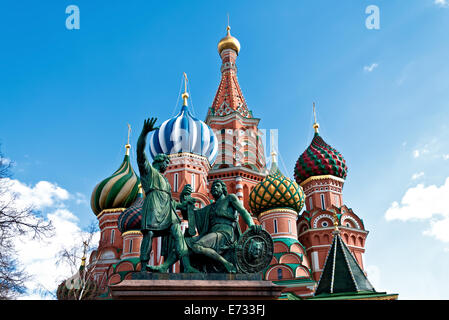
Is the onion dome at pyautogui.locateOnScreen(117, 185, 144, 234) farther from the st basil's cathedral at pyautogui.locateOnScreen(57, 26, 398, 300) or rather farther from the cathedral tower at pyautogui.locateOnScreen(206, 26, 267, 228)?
the cathedral tower at pyautogui.locateOnScreen(206, 26, 267, 228)

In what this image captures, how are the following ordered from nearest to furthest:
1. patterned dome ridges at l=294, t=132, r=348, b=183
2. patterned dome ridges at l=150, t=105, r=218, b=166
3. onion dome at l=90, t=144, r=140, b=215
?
1. patterned dome ridges at l=150, t=105, r=218, b=166
2. patterned dome ridges at l=294, t=132, r=348, b=183
3. onion dome at l=90, t=144, r=140, b=215

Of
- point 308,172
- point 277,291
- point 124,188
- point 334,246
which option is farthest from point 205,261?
point 124,188

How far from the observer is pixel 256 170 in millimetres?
27812

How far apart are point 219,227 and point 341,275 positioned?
9130mm

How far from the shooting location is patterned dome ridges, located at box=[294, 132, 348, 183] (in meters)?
26.2

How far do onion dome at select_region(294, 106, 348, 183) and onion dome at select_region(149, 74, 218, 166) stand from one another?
19.7 ft

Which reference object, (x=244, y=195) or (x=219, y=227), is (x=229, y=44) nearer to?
(x=244, y=195)

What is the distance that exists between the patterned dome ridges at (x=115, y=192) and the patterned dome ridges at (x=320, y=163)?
36.4 ft

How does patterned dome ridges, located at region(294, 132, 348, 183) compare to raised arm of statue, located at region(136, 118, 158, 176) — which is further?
patterned dome ridges, located at region(294, 132, 348, 183)

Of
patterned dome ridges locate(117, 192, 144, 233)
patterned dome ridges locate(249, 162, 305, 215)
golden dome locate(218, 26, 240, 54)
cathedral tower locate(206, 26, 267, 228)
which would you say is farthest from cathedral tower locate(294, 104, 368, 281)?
golden dome locate(218, 26, 240, 54)

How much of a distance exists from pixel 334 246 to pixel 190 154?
11480 mm

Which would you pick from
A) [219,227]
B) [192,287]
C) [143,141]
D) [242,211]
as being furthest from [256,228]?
[143,141]
